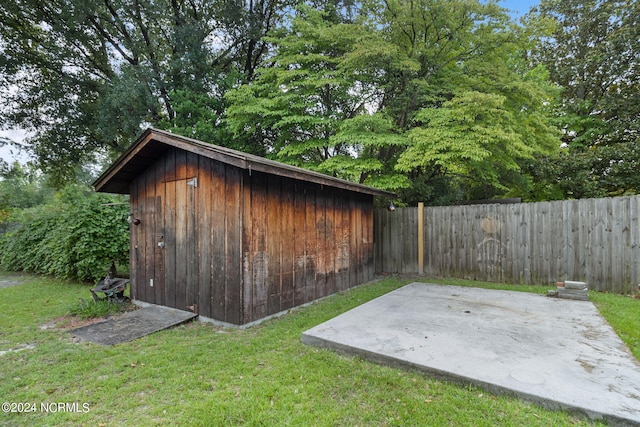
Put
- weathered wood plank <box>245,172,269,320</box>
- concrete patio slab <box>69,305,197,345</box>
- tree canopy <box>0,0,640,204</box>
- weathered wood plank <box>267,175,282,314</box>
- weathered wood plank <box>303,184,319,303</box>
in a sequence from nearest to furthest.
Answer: concrete patio slab <box>69,305,197,345</box>
weathered wood plank <box>245,172,269,320</box>
weathered wood plank <box>267,175,282,314</box>
weathered wood plank <box>303,184,319,303</box>
tree canopy <box>0,0,640,204</box>

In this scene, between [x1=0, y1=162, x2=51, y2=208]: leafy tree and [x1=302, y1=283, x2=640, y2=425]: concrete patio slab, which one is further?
[x1=0, y1=162, x2=51, y2=208]: leafy tree

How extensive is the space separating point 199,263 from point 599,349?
4831 mm

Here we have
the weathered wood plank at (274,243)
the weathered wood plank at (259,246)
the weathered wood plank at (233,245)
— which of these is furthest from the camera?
the weathered wood plank at (274,243)

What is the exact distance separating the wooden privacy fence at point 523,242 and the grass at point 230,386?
1.96m

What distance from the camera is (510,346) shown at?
300 centimetres

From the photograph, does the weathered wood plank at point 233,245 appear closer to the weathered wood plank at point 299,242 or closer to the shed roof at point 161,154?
the shed roof at point 161,154

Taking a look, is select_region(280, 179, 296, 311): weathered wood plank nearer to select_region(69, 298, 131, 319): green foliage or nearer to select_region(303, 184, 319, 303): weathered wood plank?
select_region(303, 184, 319, 303): weathered wood plank

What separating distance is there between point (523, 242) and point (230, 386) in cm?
631

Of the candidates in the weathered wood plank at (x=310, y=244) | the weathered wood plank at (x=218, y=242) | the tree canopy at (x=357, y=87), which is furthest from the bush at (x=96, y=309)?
the tree canopy at (x=357, y=87)

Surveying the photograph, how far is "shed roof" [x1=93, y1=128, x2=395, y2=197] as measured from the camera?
378cm

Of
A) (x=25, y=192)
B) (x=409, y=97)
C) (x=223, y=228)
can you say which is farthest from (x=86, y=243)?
(x=25, y=192)

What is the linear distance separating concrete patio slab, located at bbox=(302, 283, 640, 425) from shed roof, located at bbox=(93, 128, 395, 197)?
2.15m

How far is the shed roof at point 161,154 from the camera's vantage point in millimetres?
3777

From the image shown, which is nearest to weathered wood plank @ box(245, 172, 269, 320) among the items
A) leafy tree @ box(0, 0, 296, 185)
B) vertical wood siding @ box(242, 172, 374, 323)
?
vertical wood siding @ box(242, 172, 374, 323)
